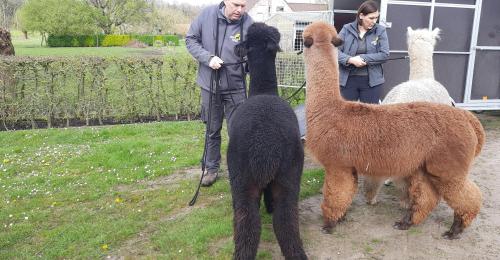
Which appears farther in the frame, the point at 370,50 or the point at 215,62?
the point at 370,50

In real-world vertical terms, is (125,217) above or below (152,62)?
below

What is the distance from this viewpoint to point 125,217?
3.91 m

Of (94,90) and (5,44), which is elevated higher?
(5,44)

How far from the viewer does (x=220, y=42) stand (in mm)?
4082

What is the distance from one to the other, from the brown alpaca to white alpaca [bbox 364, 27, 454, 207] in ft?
1.29

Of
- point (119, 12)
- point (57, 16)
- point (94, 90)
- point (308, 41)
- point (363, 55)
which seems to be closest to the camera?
point (308, 41)

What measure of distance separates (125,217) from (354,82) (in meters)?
2.96

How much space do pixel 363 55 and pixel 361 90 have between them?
46cm

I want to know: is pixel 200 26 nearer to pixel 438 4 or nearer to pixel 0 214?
pixel 0 214

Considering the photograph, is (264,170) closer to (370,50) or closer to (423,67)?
(370,50)

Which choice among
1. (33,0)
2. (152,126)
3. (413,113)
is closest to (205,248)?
(413,113)

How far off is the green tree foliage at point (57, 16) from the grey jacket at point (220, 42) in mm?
42226

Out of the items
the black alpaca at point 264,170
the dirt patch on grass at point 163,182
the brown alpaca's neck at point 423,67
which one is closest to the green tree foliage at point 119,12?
the dirt patch on grass at point 163,182

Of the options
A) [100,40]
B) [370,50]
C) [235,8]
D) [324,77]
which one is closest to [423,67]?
[370,50]
